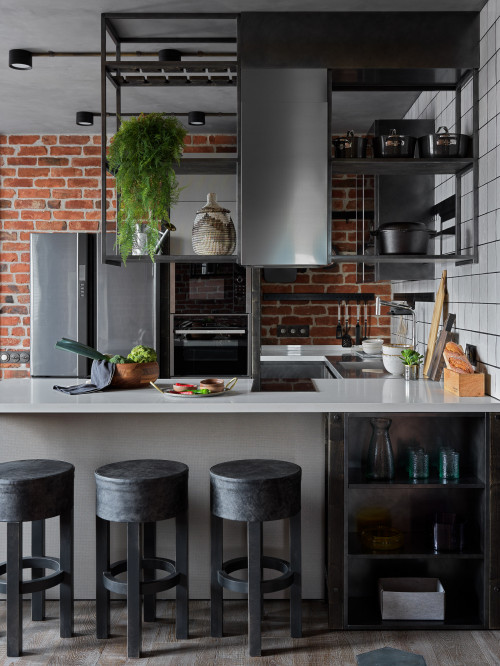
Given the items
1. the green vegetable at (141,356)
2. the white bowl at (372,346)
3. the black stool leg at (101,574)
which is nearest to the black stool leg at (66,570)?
the black stool leg at (101,574)

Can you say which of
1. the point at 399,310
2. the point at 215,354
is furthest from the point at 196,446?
the point at 399,310

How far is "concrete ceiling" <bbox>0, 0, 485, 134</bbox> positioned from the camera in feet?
10.1

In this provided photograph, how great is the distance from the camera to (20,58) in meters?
3.53

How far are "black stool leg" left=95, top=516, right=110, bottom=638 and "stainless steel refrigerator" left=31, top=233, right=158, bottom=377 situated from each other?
2.25 meters

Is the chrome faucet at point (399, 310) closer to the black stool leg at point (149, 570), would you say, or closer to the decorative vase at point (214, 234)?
the decorative vase at point (214, 234)


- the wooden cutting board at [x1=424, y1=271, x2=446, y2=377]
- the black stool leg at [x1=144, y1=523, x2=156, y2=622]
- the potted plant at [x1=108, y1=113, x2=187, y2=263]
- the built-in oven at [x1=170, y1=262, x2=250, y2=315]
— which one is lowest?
the black stool leg at [x1=144, y1=523, x2=156, y2=622]

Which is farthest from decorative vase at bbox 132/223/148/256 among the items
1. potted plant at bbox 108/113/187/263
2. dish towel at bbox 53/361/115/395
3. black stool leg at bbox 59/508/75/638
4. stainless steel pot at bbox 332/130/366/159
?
black stool leg at bbox 59/508/75/638

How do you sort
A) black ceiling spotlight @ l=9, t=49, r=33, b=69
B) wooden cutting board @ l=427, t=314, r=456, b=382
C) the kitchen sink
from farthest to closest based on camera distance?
the kitchen sink, black ceiling spotlight @ l=9, t=49, r=33, b=69, wooden cutting board @ l=427, t=314, r=456, b=382

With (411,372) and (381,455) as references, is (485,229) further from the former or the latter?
(381,455)

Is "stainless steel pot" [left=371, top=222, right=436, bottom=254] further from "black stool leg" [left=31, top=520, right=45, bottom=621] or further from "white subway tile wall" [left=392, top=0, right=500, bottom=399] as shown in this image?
"black stool leg" [left=31, top=520, right=45, bottom=621]

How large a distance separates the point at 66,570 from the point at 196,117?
297 cm

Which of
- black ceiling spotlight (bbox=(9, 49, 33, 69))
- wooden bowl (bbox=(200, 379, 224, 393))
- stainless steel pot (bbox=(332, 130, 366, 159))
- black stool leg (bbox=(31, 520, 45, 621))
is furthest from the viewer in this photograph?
black ceiling spotlight (bbox=(9, 49, 33, 69))

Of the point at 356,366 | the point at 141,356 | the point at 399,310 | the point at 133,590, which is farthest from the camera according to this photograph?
the point at 399,310

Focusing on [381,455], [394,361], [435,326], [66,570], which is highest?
[435,326]
